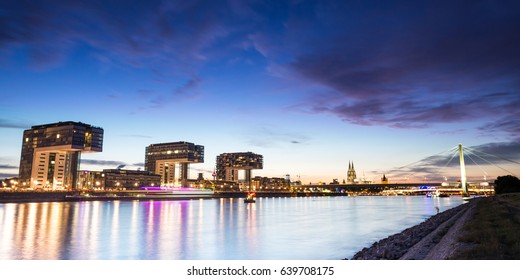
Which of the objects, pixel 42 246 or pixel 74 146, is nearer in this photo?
pixel 42 246

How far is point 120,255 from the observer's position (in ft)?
97.1

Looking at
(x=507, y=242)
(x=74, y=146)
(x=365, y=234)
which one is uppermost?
(x=74, y=146)

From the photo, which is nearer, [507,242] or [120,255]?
[507,242]

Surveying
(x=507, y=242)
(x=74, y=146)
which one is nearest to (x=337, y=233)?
(x=507, y=242)

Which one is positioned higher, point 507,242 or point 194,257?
point 507,242

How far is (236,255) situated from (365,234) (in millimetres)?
21394

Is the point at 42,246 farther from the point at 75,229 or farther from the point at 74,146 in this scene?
the point at 74,146

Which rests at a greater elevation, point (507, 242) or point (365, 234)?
point (507, 242)
